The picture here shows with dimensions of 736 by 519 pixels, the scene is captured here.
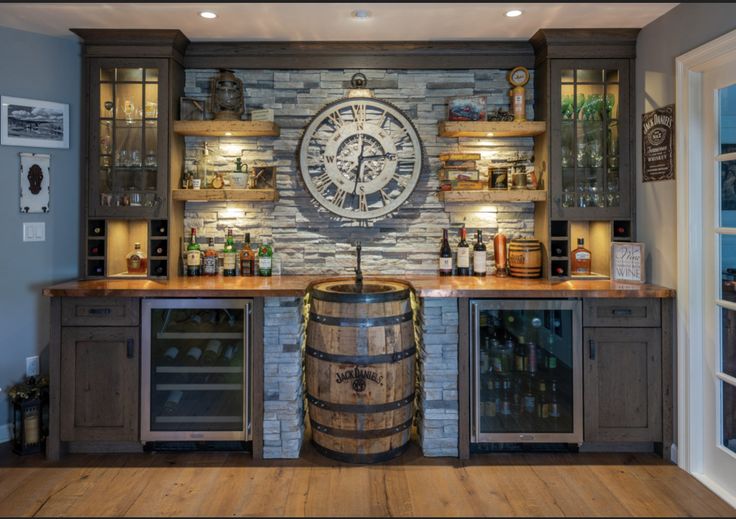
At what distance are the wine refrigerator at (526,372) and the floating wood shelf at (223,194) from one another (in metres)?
1.43

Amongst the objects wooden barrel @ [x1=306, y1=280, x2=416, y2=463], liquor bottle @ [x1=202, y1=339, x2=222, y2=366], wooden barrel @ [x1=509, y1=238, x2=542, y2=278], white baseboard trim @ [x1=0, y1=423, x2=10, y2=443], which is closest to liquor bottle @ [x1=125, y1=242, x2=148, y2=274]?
liquor bottle @ [x1=202, y1=339, x2=222, y2=366]

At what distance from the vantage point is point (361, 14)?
2.91 m

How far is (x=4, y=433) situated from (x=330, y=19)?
9.79 ft

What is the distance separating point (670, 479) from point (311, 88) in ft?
9.81

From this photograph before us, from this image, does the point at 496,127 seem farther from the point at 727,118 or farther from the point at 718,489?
the point at 718,489

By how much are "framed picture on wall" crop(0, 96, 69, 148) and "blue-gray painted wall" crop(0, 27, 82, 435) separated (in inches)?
1.3

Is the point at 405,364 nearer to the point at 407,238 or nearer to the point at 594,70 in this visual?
the point at 407,238

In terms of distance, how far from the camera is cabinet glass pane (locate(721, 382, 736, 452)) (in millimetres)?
2520

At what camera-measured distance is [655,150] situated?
2.97 m

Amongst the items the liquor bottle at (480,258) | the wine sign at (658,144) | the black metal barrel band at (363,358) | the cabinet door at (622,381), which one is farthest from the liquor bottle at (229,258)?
the wine sign at (658,144)

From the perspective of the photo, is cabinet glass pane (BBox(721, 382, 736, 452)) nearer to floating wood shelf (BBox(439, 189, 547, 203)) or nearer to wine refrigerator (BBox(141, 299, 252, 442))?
floating wood shelf (BBox(439, 189, 547, 203))

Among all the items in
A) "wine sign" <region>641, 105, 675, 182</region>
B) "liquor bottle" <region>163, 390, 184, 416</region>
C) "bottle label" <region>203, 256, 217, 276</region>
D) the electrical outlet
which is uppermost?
"wine sign" <region>641, 105, 675, 182</region>

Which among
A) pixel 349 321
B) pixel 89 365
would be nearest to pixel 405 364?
pixel 349 321

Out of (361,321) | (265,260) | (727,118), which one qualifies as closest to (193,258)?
(265,260)
